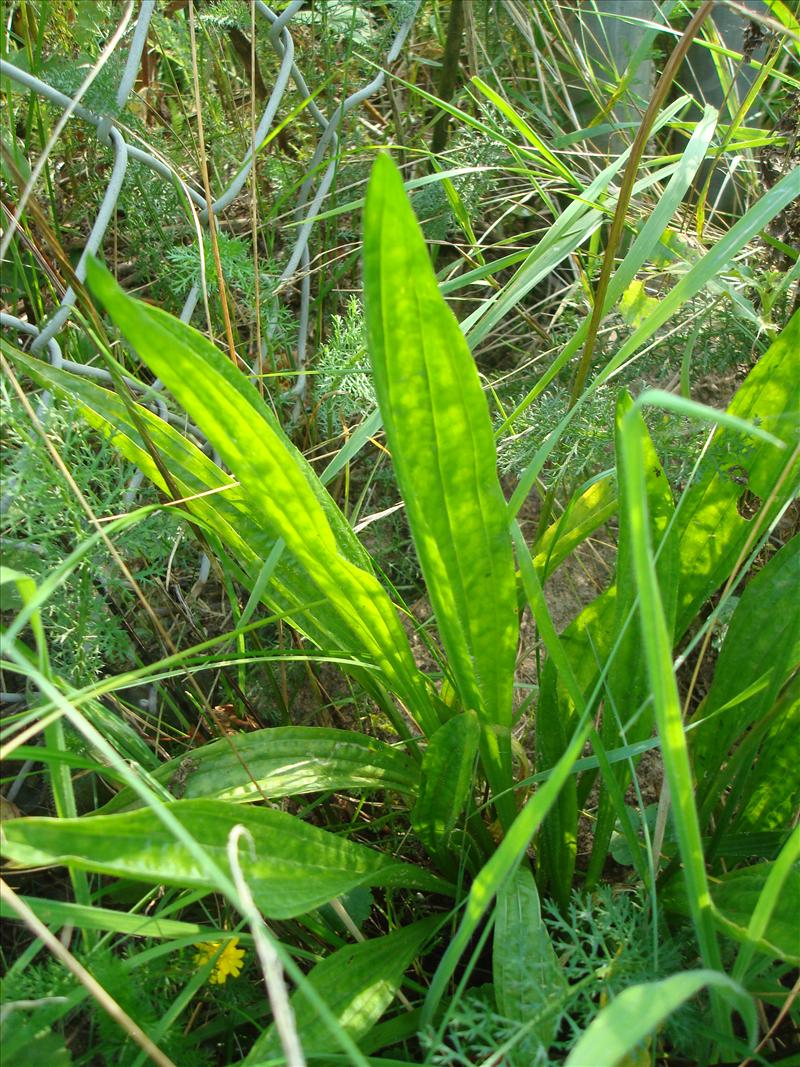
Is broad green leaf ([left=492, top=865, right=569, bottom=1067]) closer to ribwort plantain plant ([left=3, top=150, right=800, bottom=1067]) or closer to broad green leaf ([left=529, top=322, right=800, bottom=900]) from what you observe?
ribwort plantain plant ([left=3, top=150, right=800, bottom=1067])

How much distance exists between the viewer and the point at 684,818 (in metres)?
0.67

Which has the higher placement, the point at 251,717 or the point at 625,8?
the point at 625,8

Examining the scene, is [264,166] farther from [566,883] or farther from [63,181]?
[566,883]

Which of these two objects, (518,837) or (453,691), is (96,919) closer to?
(518,837)

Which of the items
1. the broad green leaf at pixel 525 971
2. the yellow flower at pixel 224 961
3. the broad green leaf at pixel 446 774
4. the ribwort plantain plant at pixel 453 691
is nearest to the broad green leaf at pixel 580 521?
the ribwort plantain plant at pixel 453 691

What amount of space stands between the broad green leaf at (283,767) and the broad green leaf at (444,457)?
118 mm

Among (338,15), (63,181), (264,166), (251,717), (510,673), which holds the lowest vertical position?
(251,717)

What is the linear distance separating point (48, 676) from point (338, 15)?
1.34 m

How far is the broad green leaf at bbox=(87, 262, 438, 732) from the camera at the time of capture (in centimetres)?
70

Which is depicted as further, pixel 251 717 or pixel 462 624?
pixel 251 717

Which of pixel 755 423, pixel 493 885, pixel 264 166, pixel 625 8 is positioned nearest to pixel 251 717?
pixel 493 885

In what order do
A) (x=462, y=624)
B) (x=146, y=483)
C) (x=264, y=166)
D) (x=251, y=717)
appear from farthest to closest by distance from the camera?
(x=264, y=166)
(x=146, y=483)
(x=251, y=717)
(x=462, y=624)

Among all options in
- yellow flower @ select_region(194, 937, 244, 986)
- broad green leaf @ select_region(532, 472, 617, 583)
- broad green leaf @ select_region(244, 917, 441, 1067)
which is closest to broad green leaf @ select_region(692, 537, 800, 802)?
broad green leaf @ select_region(532, 472, 617, 583)

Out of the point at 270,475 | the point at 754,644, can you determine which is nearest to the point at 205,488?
the point at 270,475
